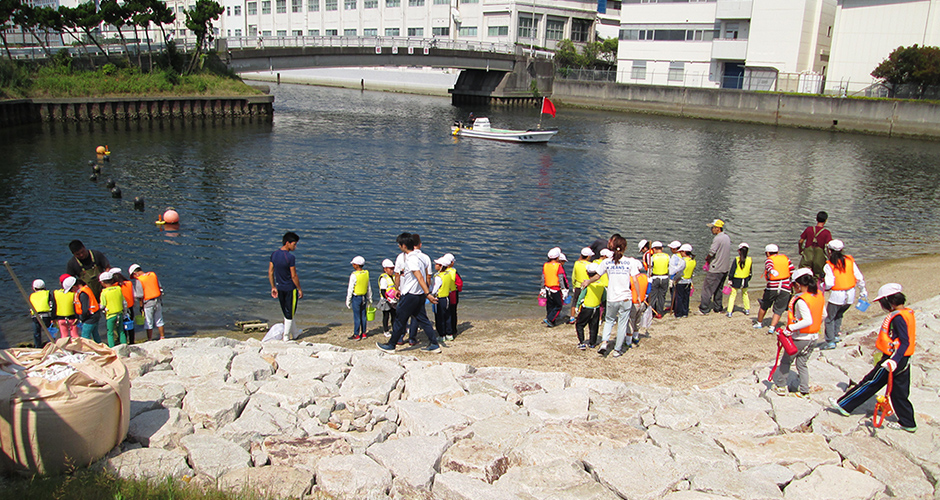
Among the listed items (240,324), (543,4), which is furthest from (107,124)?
(543,4)

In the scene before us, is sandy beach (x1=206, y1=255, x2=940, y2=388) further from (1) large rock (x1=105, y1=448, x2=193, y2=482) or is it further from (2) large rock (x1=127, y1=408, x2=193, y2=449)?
(1) large rock (x1=105, y1=448, x2=193, y2=482)

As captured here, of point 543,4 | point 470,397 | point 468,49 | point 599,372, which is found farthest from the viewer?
point 543,4

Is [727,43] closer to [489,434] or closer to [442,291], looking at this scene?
[442,291]

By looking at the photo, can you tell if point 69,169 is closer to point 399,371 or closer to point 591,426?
point 399,371

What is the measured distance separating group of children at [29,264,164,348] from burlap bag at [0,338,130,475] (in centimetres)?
518

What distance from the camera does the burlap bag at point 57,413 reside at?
20.8ft

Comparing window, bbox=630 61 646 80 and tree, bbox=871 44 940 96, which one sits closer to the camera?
tree, bbox=871 44 940 96

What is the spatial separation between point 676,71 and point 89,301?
253ft

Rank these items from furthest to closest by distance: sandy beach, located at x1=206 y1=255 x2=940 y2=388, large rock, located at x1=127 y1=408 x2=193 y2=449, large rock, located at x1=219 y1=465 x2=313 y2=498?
sandy beach, located at x1=206 y1=255 x2=940 y2=388
large rock, located at x1=127 y1=408 x2=193 y2=449
large rock, located at x1=219 y1=465 x2=313 y2=498

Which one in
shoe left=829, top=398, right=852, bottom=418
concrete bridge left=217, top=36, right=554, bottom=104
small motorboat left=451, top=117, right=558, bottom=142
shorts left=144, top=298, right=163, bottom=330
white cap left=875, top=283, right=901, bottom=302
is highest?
concrete bridge left=217, top=36, right=554, bottom=104

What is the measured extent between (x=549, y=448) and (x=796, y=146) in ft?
170

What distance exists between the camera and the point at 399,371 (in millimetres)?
9430

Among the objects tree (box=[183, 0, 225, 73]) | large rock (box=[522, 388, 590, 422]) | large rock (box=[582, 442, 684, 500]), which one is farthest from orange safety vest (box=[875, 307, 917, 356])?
tree (box=[183, 0, 225, 73])

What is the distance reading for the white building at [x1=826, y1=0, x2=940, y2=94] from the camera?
59.6 meters
